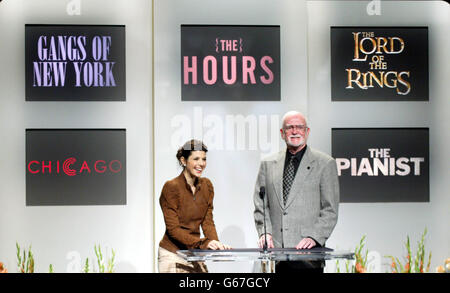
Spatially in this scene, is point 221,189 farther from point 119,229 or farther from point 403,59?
point 403,59

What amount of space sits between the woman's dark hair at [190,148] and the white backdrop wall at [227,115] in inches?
1.9

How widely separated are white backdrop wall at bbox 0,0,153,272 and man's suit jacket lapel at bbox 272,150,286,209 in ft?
3.93

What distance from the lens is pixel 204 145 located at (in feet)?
17.4

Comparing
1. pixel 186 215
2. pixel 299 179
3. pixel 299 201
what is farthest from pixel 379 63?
pixel 186 215

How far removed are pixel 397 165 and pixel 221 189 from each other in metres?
1.61

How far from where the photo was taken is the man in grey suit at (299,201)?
15.2ft

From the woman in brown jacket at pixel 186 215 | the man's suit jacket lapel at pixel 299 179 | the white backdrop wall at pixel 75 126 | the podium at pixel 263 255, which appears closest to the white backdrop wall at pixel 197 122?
the white backdrop wall at pixel 75 126

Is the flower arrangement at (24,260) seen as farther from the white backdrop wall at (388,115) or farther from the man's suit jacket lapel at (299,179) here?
the white backdrop wall at (388,115)

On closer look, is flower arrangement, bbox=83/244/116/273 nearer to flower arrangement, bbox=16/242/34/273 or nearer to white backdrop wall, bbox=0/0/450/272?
white backdrop wall, bbox=0/0/450/272

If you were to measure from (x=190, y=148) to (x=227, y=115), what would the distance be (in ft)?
1.49

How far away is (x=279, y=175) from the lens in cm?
481

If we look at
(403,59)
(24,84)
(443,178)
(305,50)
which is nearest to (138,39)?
(24,84)

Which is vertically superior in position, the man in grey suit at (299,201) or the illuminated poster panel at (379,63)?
the illuminated poster panel at (379,63)

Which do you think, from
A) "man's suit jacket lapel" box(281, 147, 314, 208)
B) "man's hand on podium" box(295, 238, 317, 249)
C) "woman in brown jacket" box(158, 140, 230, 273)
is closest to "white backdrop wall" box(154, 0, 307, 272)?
"woman in brown jacket" box(158, 140, 230, 273)
